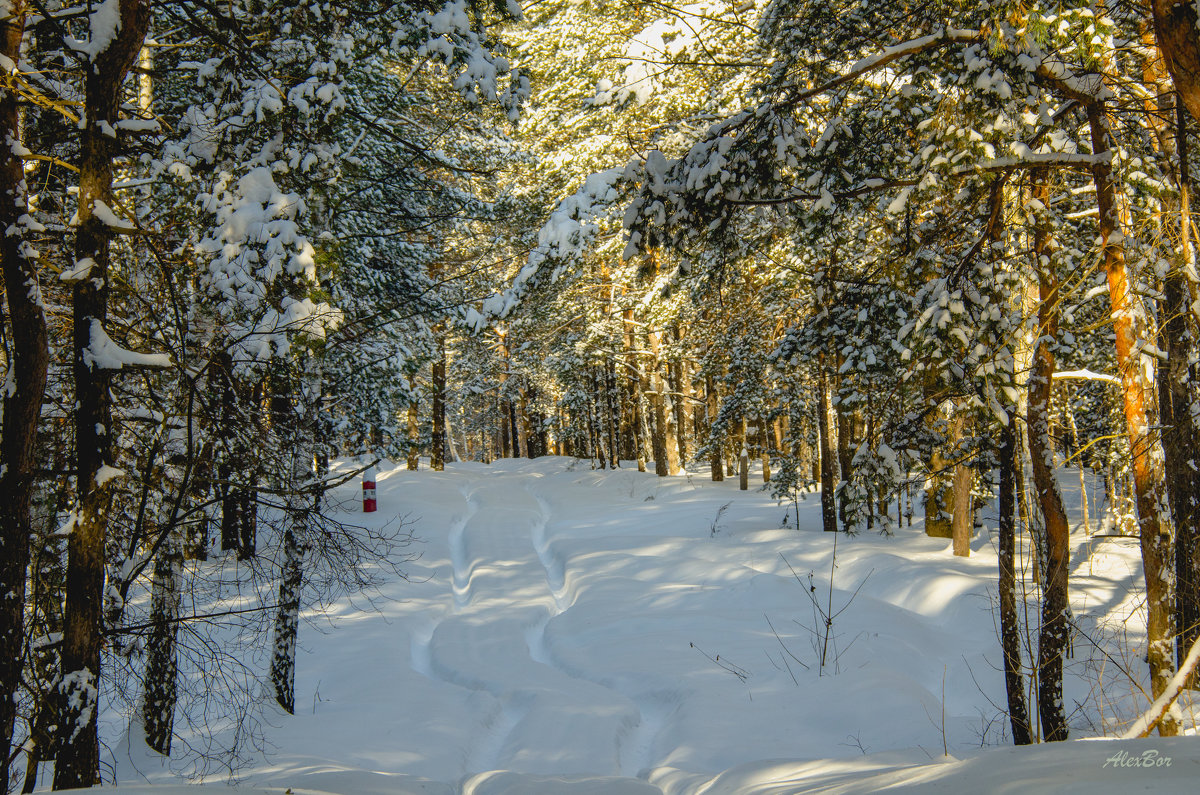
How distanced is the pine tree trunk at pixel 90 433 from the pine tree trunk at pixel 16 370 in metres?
0.19

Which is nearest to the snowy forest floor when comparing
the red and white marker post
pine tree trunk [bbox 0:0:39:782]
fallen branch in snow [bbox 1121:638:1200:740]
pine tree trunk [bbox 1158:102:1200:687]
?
fallen branch in snow [bbox 1121:638:1200:740]

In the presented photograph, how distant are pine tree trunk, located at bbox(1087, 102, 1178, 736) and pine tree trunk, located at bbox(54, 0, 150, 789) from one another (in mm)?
6549

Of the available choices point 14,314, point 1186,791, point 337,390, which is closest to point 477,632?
point 337,390

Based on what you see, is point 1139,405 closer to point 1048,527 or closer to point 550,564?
point 1048,527

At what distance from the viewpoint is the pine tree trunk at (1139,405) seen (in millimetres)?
4980

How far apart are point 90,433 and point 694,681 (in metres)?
5.72

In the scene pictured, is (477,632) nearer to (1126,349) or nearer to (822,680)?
(822,680)

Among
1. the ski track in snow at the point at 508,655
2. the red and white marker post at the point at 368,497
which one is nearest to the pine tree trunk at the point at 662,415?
the ski track in snow at the point at 508,655

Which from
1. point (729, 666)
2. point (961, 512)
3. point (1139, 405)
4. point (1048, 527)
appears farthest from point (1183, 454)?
point (961, 512)

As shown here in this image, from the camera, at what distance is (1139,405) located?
5.35 meters

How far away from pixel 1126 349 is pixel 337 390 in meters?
9.53

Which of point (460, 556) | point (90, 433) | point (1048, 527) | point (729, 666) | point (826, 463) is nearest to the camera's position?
point (90, 433)

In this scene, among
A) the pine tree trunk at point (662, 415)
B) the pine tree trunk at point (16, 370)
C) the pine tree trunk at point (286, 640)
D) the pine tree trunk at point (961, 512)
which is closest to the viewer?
the pine tree trunk at point (16, 370)

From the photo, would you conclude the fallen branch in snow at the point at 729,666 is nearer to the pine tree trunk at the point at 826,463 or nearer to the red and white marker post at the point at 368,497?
the pine tree trunk at the point at 826,463
